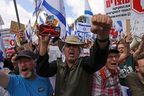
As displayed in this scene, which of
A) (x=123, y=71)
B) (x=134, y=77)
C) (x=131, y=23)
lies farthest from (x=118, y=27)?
(x=134, y=77)

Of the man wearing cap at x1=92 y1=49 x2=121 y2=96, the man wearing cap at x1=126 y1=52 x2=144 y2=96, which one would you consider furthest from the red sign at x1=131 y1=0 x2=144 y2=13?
the man wearing cap at x1=126 y1=52 x2=144 y2=96

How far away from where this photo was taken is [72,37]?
4.32 meters

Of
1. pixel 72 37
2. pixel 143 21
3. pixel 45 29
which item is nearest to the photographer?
pixel 45 29

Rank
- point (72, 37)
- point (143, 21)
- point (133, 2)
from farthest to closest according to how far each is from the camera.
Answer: point (133, 2), point (143, 21), point (72, 37)

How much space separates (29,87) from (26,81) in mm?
82

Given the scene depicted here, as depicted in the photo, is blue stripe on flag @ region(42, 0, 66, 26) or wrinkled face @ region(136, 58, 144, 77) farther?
blue stripe on flag @ region(42, 0, 66, 26)

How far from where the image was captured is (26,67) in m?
4.41

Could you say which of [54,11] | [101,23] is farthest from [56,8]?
[101,23]

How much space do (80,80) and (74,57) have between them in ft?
0.82

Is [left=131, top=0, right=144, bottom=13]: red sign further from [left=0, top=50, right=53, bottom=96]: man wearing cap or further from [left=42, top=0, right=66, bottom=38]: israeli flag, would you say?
[left=0, top=50, right=53, bottom=96]: man wearing cap

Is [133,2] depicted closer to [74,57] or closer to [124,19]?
[124,19]

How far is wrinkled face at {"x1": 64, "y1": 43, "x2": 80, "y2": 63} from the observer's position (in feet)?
13.9

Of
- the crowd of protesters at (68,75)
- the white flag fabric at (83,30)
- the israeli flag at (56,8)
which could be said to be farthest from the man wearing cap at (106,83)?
the white flag fabric at (83,30)

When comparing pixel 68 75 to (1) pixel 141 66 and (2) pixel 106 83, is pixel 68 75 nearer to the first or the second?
(2) pixel 106 83
